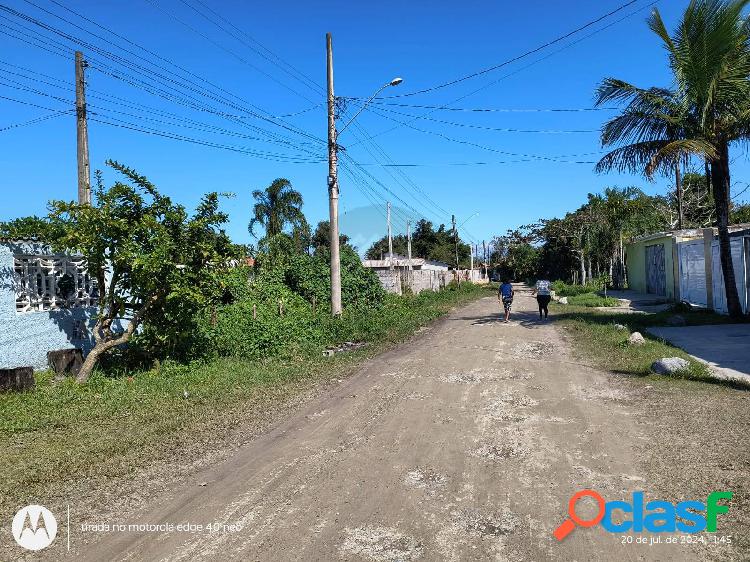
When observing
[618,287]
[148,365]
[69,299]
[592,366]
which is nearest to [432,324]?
[592,366]

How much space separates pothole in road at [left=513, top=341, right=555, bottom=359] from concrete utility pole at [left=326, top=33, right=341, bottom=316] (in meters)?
6.05

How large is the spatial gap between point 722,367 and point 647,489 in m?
Result: 5.99

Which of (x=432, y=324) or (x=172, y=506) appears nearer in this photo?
(x=172, y=506)

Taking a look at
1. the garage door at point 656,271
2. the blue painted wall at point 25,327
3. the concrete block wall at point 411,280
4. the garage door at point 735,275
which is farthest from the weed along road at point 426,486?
the concrete block wall at point 411,280

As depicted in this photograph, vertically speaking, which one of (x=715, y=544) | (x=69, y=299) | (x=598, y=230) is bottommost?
(x=715, y=544)

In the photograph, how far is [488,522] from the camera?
397 cm

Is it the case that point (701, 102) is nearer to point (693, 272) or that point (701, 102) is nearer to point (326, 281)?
point (693, 272)

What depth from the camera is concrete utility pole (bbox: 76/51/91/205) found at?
1161 cm

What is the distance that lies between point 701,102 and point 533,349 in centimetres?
787

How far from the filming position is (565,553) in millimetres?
3525

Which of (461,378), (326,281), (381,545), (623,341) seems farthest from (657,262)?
(381,545)

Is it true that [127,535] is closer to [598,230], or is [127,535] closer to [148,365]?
[148,365]

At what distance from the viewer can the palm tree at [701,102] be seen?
511 inches

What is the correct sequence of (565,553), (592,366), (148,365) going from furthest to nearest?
(148,365) < (592,366) < (565,553)
